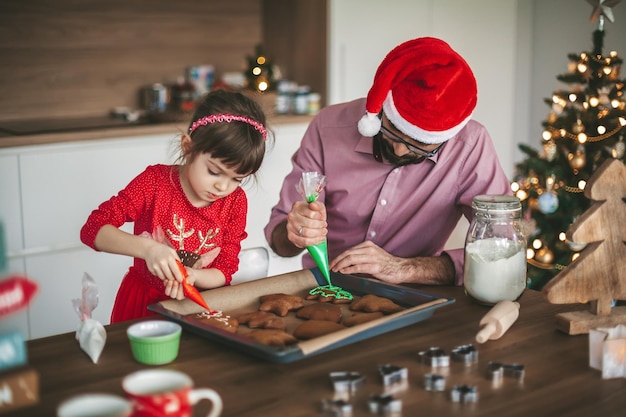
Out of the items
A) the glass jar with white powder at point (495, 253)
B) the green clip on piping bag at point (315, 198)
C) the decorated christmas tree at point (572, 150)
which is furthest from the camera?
the decorated christmas tree at point (572, 150)

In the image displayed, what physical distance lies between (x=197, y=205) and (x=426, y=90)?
2.20 ft

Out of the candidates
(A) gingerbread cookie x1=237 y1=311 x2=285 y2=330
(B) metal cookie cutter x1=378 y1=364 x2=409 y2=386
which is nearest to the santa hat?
(A) gingerbread cookie x1=237 y1=311 x2=285 y2=330

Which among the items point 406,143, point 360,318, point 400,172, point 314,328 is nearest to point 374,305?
point 360,318

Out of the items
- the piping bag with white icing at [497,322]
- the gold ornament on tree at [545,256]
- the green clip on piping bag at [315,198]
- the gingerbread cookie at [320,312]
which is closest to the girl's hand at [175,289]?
the gingerbread cookie at [320,312]

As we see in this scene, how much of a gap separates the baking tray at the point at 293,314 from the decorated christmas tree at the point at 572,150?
1.66 m

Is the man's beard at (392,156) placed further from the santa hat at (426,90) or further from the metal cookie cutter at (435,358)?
the metal cookie cutter at (435,358)

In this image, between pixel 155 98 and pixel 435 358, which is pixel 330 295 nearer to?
pixel 435 358

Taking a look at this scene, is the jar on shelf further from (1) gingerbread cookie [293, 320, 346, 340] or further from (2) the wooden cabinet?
(1) gingerbread cookie [293, 320, 346, 340]

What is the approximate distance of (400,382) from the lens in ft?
3.96

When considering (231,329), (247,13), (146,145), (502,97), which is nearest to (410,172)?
(231,329)

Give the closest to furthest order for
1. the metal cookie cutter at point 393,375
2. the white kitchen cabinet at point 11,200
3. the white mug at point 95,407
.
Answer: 1. the white mug at point 95,407
2. the metal cookie cutter at point 393,375
3. the white kitchen cabinet at point 11,200

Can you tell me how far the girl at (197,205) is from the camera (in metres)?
1.78

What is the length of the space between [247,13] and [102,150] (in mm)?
1335

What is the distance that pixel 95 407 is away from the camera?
94 cm
